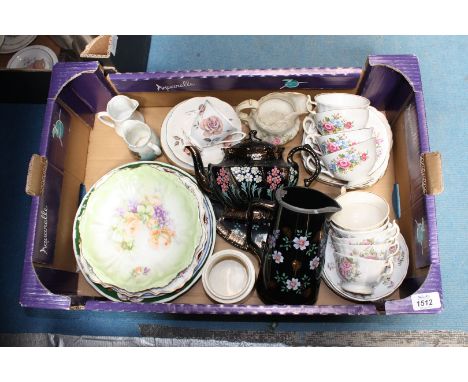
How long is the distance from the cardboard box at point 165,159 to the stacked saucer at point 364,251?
0.12 feet

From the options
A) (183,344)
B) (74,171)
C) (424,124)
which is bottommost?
(183,344)

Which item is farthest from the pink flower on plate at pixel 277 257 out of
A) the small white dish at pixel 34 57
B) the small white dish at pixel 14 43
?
the small white dish at pixel 14 43

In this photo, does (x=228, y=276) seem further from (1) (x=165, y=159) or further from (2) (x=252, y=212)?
(1) (x=165, y=159)

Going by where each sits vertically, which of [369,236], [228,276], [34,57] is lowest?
[228,276]

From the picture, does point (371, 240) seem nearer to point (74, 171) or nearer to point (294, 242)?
point (294, 242)

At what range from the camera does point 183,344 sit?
120cm


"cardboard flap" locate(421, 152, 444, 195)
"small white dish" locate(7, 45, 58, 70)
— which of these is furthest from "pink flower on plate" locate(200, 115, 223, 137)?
"small white dish" locate(7, 45, 58, 70)

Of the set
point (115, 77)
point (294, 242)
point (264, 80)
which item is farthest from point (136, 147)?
point (294, 242)

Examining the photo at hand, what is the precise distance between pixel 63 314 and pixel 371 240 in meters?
0.85

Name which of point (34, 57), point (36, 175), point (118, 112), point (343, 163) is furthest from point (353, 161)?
point (34, 57)

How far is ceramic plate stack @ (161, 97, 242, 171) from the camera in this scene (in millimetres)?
1089

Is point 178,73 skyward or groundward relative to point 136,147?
skyward

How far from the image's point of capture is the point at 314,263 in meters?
0.85

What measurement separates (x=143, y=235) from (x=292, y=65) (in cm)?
79
